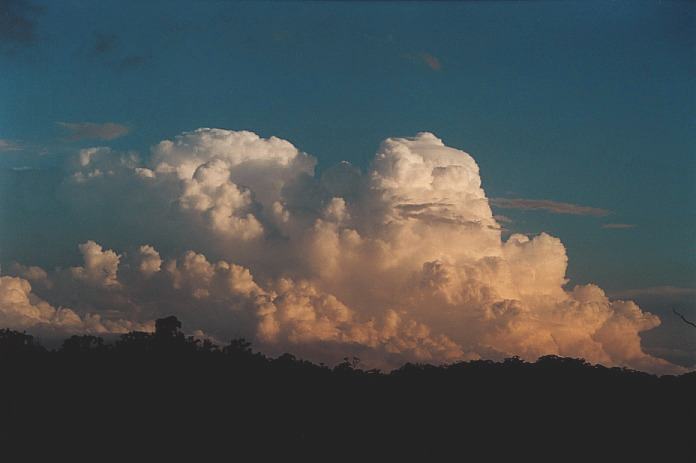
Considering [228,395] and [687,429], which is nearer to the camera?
[687,429]

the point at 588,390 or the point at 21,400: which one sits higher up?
the point at 588,390

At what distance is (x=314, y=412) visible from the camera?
269ft

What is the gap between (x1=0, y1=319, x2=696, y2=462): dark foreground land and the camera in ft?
235

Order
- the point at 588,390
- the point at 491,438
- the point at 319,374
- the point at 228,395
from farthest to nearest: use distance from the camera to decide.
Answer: the point at 319,374 → the point at 588,390 → the point at 228,395 → the point at 491,438

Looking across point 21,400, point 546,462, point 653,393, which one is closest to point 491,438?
point 546,462

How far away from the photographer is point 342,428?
78.8 metres

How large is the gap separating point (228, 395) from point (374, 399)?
52.2ft

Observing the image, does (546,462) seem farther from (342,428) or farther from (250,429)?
(250,429)

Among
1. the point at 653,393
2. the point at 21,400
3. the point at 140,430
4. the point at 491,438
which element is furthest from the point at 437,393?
the point at 21,400

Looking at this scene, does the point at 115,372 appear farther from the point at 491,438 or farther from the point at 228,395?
the point at 491,438

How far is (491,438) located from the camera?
77.1 m

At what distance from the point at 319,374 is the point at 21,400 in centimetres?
3699

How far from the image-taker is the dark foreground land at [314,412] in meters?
71.6

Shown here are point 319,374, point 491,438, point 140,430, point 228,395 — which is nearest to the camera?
point 140,430
